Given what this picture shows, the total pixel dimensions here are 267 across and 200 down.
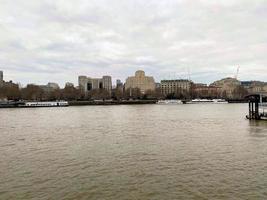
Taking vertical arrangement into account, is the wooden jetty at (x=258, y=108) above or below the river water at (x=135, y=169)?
above

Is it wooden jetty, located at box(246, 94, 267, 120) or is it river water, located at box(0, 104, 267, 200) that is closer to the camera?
river water, located at box(0, 104, 267, 200)

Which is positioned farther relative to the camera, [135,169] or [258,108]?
[258,108]

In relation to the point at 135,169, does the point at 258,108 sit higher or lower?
higher

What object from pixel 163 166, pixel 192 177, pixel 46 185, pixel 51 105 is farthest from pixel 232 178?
pixel 51 105

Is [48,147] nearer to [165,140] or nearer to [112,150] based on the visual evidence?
[112,150]

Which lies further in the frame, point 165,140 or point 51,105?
point 51,105

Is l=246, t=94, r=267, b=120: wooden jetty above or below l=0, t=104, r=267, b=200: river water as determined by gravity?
above

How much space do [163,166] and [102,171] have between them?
430 cm

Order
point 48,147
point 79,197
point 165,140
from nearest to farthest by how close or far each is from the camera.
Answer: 1. point 79,197
2. point 48,147
3. point 165,140

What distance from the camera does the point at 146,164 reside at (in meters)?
25.0

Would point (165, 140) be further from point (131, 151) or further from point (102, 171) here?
point (102, 171)

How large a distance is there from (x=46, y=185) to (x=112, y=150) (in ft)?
38.6

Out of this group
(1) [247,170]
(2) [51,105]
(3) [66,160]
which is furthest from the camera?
(2) [51,105]

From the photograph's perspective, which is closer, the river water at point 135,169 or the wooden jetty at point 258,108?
the river water at point 135,169
